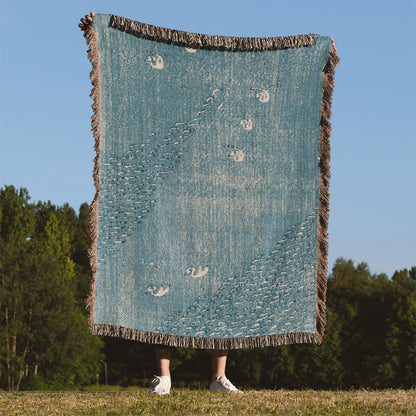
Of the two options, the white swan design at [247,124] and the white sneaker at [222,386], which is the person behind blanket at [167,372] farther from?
the white swan design at [247,124]

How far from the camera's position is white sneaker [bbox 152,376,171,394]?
291 inches

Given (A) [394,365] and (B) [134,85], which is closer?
(B) [134,85]

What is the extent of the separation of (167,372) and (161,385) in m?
0.23

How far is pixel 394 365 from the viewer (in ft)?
128

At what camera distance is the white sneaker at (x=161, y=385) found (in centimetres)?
740

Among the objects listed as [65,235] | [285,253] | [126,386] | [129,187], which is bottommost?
[126,386]

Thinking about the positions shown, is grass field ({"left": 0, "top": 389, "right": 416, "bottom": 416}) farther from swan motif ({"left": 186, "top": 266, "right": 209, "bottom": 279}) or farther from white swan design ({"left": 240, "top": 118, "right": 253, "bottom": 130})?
white swan design ({"left": 240, "top": 118, "right": 253, "bottom": 130})

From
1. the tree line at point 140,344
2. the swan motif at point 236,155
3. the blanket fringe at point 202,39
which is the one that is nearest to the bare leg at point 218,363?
the swan motif at point 236,155

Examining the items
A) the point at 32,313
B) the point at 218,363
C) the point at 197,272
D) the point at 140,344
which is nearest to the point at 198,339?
the point at 218,363

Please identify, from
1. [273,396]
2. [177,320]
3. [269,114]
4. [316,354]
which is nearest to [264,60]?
[269,114]

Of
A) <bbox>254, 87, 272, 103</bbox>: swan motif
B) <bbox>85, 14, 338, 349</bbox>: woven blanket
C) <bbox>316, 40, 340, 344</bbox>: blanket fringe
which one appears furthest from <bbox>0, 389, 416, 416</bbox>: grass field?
<bbox>254, 87, 272, 103</bbox>: swan motif

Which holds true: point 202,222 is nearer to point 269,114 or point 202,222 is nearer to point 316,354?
point 269,114

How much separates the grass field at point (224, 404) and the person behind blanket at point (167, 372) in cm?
26

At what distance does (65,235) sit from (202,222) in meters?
38.4
